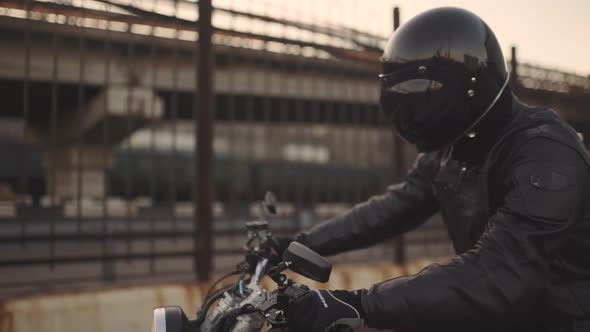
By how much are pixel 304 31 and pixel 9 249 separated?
115 inches

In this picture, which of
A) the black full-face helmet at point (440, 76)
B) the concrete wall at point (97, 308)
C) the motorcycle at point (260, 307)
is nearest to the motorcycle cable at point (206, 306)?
the motorcycle at point (260, 307)

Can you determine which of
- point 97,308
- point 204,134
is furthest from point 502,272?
point 204,134

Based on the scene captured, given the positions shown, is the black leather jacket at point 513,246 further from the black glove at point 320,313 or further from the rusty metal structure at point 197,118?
the rusty metal structure at point 197,118

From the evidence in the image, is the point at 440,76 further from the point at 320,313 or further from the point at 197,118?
the point at 197,118

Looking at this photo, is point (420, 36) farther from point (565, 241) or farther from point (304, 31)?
point (304, 31)

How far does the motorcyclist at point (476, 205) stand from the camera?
54.3 inches

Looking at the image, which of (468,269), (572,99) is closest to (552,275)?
(468,269)

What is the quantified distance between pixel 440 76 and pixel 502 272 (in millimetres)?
597

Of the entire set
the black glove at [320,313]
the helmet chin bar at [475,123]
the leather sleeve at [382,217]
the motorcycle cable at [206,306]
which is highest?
the helmet chin bar at [475,123]

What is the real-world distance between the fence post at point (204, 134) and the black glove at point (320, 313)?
7.67 ft

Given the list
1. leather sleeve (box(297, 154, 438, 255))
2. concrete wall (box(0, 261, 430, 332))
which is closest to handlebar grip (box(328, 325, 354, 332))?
leather sleeve (box(297, 154, 438, 255))

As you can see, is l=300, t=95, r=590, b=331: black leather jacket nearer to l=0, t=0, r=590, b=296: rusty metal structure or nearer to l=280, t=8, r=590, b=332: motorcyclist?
l=280, t=8, r=590, b=332: motorcyclist

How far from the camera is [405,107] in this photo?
1747mm

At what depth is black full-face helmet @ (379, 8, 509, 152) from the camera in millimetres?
1702
